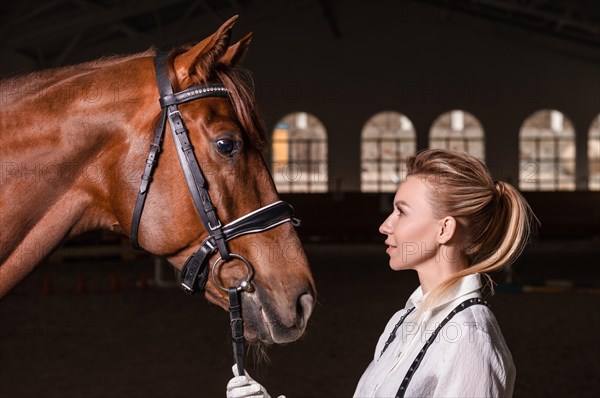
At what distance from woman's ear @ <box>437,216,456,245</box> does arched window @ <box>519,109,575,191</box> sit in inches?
645

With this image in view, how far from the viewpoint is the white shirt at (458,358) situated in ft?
3.59

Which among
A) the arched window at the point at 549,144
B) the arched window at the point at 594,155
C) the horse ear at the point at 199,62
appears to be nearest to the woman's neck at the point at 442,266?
the horse ear at the point at 199,62

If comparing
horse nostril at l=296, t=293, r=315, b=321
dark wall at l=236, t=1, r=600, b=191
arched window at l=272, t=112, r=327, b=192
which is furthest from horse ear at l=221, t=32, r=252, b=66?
arched window at l=272, t=112, r=327, b=192

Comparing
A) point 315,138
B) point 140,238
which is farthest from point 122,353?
point 315,138

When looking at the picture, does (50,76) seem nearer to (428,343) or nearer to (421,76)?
(428,343)

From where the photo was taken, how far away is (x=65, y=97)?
1486 mm

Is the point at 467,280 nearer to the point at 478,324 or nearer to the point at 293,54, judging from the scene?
the point at 478,324

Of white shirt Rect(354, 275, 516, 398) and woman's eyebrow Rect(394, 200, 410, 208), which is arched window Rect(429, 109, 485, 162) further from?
white shirt Rect(354, 275, 516, 398)

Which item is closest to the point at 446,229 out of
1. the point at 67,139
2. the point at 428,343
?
the point at 428,343

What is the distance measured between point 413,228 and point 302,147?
15816 mm

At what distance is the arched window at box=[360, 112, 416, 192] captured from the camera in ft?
55.5

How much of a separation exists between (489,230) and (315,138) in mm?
15817

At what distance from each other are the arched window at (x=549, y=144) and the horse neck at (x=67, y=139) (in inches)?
647

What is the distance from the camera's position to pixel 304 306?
1.46 m
